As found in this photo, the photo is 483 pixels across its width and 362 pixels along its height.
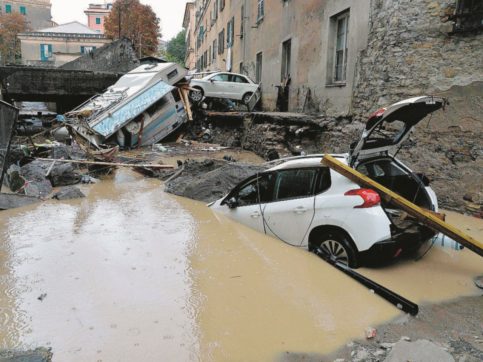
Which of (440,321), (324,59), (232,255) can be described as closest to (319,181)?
(232,255)

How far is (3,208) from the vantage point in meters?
8.46

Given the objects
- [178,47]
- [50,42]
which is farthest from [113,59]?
[178,47]

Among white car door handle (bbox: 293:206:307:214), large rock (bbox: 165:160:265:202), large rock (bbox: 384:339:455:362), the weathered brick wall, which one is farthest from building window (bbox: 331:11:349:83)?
large rock (bbox: 384:339:455:362)

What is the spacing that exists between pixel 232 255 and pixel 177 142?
12614 millimetres

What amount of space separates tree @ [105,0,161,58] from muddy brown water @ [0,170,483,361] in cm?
3869

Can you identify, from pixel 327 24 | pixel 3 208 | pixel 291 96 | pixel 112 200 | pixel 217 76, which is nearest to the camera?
pixel 3 208

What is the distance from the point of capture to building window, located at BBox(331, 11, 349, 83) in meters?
11.6

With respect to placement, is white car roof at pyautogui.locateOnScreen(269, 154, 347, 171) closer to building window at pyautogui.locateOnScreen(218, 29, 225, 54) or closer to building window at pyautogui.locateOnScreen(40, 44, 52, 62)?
building window at pyautogui.locateOnScreen(218, 29, 225, 54)

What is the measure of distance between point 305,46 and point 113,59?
47.4ft

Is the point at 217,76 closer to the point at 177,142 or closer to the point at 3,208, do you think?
the point at 177,142

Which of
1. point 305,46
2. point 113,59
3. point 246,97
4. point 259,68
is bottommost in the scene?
point 246,97

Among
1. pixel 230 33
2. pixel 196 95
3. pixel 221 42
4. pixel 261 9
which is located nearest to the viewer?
pixel 196 95

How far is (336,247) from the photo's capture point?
198 inches

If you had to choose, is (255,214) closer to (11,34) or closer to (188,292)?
(188,292)
